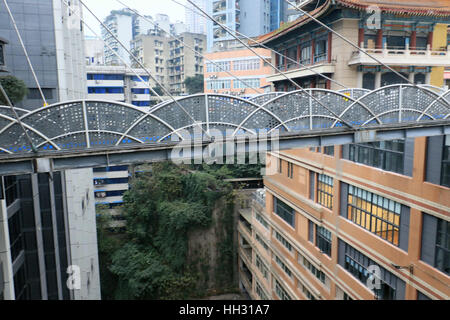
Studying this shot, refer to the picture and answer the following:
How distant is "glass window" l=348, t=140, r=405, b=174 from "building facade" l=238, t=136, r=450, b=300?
31 millimetres

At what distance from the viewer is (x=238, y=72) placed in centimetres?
2741

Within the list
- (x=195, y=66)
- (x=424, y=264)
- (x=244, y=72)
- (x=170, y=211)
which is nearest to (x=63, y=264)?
(x=170, y=211)

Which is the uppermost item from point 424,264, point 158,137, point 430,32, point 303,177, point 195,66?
point 195,66

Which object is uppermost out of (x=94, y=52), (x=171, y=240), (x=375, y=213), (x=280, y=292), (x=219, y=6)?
(x=219, y=6)

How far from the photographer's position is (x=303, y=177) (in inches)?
598

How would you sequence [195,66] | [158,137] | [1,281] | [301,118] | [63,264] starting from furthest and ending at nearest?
Result: [195,66], [63,264], [1,281], [301,118], [158,137]

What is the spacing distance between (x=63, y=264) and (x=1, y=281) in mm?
4685

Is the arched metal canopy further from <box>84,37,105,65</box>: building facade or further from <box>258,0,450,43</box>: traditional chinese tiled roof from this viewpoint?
<box>84,37,105,65</box>: building facade

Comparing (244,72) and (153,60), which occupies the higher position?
(153,60)

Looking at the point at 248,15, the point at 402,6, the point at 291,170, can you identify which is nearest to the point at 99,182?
the point at 291,170

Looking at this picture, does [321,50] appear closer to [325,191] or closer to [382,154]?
[325,191]

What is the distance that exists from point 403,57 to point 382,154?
18.5 ft

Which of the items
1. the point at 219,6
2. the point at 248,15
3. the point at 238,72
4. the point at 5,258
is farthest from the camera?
the point at 219,6
